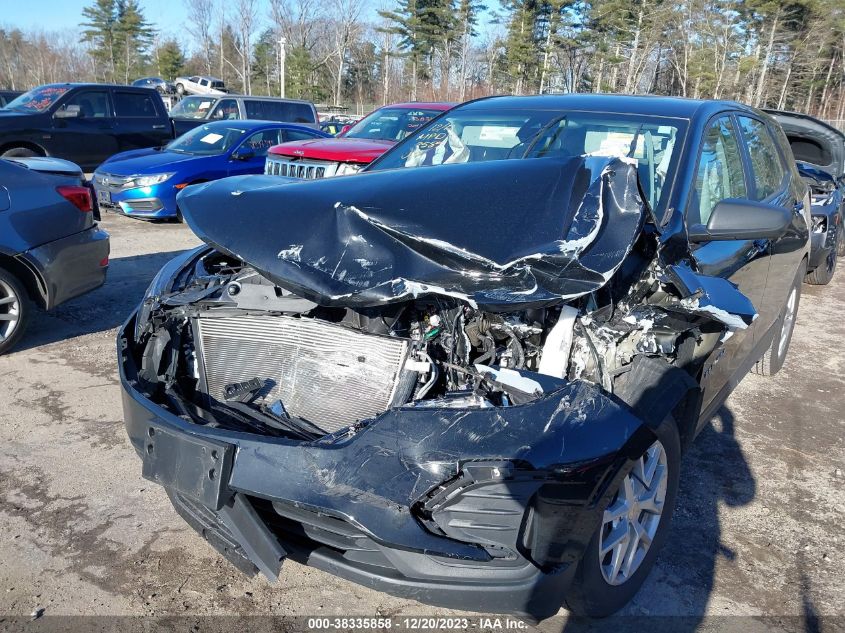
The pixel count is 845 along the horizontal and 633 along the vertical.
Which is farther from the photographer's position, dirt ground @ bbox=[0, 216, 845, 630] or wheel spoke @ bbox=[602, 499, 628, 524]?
dirt ground @ bbox=[0, 216, 845, 630]

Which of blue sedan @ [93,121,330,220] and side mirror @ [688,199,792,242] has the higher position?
side mirror @ [688,199,792,242]

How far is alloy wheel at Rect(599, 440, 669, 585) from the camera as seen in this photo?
89.7 inches

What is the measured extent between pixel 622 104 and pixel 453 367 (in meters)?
2.02

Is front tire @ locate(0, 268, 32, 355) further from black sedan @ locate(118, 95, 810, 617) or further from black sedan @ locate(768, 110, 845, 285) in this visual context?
black sedan @ locate(768, 110, 845, 285)

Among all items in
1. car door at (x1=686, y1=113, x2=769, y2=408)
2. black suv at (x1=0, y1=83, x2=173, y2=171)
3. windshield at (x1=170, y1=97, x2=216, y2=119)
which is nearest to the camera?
car door at (x1=686, y1=113, x2=769, y2=408)

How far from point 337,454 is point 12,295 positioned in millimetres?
3661

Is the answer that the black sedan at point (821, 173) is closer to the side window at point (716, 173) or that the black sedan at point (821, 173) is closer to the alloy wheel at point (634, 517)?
the side window at point (716, 173)

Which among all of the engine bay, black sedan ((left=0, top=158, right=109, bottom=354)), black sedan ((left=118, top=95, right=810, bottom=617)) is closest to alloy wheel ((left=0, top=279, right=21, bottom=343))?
black sedan ((left=0, top=158, right=109, bottom=354))

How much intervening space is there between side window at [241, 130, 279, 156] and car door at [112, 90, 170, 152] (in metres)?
3.77

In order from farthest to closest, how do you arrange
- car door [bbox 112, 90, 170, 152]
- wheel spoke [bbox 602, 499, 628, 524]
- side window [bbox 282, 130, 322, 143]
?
car door [bbox 112, 90, 170, 152]
side window [bbox 282, 130, 322, 143]
wheel spoke [bbox 602, 499, 628, 524]

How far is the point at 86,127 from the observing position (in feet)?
41.5

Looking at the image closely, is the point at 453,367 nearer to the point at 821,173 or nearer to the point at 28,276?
the point at 28,276

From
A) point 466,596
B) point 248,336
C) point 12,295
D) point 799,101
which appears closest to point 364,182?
point 248,336

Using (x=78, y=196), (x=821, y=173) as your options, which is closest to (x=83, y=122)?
(x=78, y=196)
